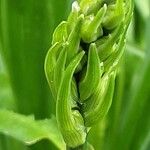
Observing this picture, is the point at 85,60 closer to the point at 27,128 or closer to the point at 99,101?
the point at 99,101

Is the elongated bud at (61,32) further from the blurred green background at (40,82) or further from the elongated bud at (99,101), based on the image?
the blurred green background at (40,82)


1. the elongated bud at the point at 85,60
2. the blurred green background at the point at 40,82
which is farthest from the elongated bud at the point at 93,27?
the blurred green background at the point at 40,82

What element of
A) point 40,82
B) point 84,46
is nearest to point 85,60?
point 84,46

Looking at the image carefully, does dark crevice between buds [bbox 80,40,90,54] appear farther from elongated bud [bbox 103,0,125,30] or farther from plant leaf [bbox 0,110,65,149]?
plant leaf [bbox 0,110,65,149]

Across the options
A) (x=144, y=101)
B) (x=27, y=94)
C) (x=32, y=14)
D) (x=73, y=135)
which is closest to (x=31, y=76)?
(x=27, y=94)

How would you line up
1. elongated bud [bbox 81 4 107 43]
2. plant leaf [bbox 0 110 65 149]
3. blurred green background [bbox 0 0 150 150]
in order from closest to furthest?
elongated bud [bbox 81 4 107 43] → plant leaf [bbox 0 110 65 149] → blurred green background [bbox 0 0 150 150]

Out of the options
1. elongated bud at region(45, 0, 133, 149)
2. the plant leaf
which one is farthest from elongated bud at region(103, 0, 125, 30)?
the plant leaf

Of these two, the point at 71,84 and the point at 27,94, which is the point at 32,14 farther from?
the point at 71,84

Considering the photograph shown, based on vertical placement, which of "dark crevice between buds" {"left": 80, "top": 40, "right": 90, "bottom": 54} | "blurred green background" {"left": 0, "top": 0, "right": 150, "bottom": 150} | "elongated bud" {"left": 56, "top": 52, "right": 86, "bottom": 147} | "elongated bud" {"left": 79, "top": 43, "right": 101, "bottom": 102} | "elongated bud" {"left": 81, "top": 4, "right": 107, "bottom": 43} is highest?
"elongated bud" {"left": 81, "top": 4, "right": 107, "bottom": 43}

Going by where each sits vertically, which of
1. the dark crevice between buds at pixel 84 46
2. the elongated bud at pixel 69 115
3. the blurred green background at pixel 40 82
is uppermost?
the dark crevice between buds at pixel 84 46
